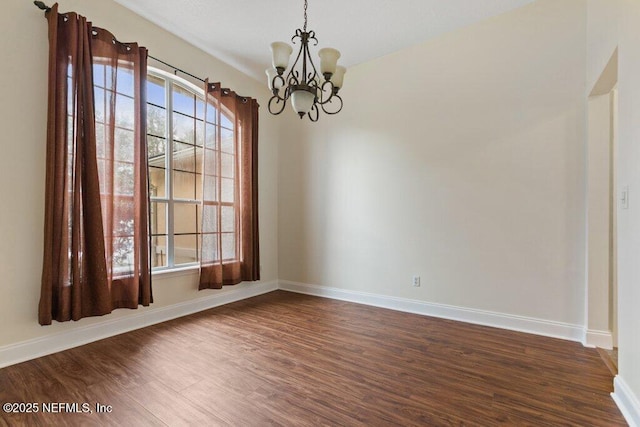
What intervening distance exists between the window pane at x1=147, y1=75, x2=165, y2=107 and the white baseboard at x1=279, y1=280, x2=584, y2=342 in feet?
10.5

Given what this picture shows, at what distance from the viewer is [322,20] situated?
3.16 meters

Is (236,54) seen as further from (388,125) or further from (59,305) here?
(59,305)

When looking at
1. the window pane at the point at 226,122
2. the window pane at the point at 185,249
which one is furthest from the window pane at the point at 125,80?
the window pane at the point at 185,249

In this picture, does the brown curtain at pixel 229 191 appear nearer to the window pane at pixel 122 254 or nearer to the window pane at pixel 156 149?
the window pane at pixel 156 149

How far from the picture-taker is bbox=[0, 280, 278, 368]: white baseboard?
2.30 meters

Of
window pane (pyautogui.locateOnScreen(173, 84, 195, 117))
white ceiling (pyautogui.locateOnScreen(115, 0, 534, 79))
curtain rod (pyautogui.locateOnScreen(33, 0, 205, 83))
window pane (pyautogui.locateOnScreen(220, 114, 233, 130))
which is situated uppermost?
white ceiling (pyautogui.locateOnScreen(115, 0, 534, 79))

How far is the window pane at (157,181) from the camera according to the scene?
332 cm

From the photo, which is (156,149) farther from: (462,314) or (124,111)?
(462,314)

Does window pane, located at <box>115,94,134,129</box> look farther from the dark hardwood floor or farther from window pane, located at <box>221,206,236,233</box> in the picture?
the dark hardwood floor

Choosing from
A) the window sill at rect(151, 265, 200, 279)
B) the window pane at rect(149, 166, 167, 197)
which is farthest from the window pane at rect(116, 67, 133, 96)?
the window sill at rect(151, 265, 200, 279)

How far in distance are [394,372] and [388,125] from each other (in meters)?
2.89

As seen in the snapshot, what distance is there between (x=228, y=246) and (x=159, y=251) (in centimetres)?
85

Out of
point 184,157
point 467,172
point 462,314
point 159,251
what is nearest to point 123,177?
point 184,157

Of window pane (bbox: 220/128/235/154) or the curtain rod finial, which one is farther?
window pane (bbox: 220/128/235/154)
